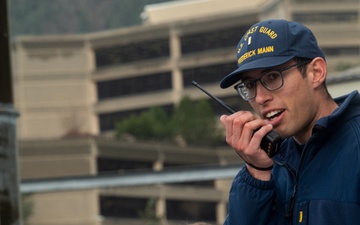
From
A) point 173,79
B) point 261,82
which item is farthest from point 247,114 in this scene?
point 173,79

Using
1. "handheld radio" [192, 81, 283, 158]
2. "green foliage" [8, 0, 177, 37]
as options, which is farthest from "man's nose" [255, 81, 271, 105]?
"green foliage" [8, 0, 177, 37]

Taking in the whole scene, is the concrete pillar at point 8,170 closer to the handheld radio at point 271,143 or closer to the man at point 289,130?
the man at point 289,130

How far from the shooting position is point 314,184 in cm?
332

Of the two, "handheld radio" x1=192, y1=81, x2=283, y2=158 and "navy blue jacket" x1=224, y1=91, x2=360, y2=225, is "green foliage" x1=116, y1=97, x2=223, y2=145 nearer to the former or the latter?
"navy blue jacket" x1=224, y1=91, x2=360, y2=225

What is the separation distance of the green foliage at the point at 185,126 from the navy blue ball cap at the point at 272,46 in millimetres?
80486

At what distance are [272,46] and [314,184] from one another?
18.1 inches

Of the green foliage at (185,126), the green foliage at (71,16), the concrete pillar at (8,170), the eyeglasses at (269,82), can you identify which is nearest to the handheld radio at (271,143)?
the eyeglasses at (269,82)

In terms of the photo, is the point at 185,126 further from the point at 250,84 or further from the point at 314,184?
the point at 314,184

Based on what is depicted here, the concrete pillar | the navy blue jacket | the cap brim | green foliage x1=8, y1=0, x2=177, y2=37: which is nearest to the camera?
the navy blue jacket

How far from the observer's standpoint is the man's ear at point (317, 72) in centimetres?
341

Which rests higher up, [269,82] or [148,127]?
[269,82]

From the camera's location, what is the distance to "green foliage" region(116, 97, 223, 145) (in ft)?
279

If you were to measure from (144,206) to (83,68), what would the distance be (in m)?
22.6

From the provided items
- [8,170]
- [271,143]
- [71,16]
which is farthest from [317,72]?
[71,16]
